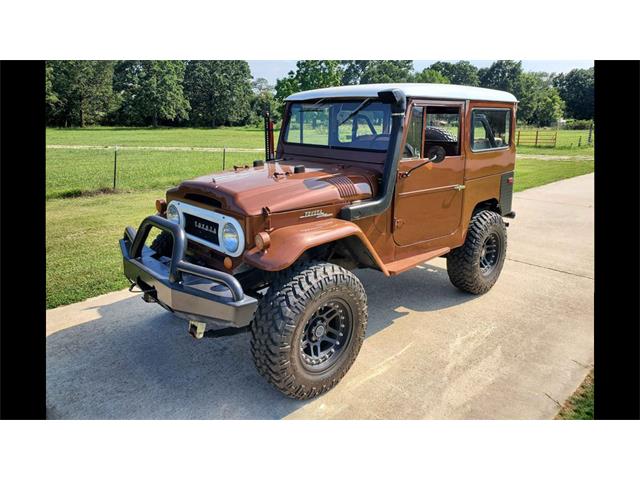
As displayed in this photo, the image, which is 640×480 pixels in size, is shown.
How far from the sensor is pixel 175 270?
319cm

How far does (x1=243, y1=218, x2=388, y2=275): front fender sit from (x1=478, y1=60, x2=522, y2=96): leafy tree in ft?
192

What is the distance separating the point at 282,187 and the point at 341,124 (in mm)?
1184

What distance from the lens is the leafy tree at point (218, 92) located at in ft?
125

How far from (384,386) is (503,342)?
1.39 meters

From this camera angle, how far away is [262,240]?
10.5 feet

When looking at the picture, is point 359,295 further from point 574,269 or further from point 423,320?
point 574,269

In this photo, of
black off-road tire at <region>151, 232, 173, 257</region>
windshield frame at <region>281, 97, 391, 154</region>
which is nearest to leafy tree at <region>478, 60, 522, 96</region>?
windshield frame at <region>281, 97, 391, 154</region>

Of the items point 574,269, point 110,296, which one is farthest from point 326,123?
point 574,269

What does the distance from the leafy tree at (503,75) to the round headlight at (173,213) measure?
2305 inches

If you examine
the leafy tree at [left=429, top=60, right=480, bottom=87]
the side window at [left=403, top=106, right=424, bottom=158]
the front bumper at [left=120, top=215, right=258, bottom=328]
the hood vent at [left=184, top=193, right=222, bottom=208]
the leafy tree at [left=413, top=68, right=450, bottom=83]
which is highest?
the leafy tree at [left=429, top=60, right=480, bottom=87]

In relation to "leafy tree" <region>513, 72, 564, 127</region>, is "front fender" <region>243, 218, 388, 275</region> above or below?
below

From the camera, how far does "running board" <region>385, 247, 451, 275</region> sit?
4176mm

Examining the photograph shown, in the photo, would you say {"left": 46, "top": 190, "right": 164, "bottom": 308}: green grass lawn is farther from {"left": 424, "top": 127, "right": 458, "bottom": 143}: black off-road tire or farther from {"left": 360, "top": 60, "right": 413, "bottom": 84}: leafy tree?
{"left": 360, "top": 60, "right": 413, "bottom": 84}: leafy tree

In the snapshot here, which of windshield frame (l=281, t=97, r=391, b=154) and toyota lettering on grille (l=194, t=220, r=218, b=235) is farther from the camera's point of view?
windshield frame (l=281, t=97, r=391, b=154)
